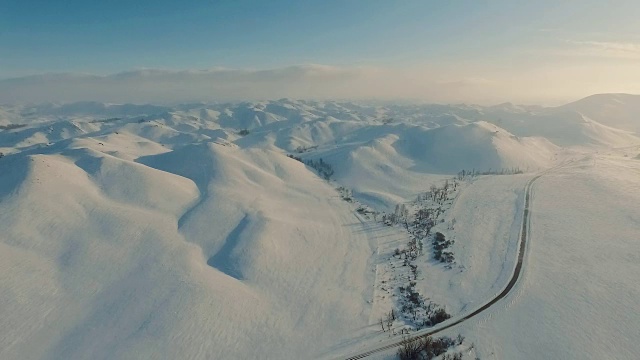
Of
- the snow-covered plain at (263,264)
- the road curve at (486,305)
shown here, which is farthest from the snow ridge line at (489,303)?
the snow-covered plain at (263,264)

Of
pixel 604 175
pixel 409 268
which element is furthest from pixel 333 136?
pixel 409 268

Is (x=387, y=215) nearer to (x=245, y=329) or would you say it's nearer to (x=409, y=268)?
(x=409, y=268)

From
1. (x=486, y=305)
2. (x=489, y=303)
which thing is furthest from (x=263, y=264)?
(x=489, y=303)

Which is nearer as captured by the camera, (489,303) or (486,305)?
(486,305)

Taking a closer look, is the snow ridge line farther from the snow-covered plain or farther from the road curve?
the snow-covered plain

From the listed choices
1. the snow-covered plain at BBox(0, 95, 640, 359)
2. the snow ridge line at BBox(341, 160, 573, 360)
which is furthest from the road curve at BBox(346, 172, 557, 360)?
the snow-covered plain at BBox(0, 95, 640, 359)

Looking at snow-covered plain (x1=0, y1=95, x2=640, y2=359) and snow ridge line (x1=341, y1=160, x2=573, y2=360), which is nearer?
snow ridge line (x1=341, y1=160, x2=573, y2=360)

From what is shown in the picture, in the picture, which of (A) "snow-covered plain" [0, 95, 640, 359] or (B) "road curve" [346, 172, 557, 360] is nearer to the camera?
(B) "road curve" [346, 172, 557, 360]

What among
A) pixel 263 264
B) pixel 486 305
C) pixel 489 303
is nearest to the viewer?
pixel 486 305

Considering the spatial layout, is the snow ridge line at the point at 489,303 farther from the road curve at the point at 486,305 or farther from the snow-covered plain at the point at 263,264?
the snow-covered plain at the point at 263,264

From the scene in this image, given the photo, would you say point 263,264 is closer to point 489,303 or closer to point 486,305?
point 486,305

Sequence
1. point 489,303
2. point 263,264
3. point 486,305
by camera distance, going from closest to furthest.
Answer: point 486,305 < point 489,303 < point 263,264
